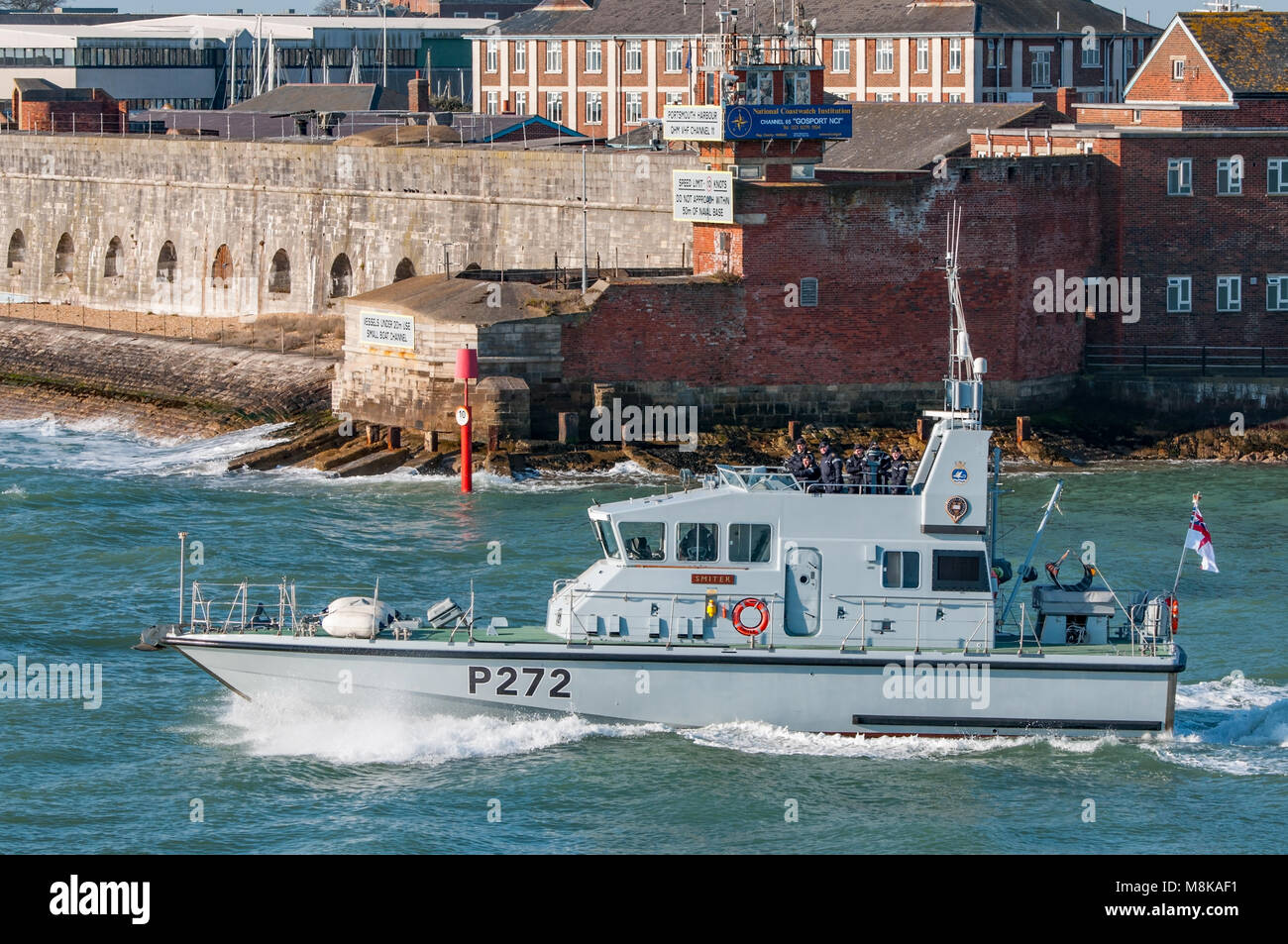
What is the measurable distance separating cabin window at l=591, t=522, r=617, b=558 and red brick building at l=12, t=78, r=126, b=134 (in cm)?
6116

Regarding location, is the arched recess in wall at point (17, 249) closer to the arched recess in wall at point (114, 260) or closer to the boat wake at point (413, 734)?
the arched recess in wall at point (114, 260)

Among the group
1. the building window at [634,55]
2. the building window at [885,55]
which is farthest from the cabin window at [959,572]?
the building window at [634,55]

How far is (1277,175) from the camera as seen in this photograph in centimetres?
4834

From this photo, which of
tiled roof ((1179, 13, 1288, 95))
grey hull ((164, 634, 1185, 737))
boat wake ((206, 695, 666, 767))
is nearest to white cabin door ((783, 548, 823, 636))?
grey hull ((164, 634, 1185, 737))

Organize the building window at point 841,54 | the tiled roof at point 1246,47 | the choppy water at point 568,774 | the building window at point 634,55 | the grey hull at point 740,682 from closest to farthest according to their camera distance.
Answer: the choppy water at point 568,774
the grey hull at point 740,682
the tiled roof at point 1246,47
the building window at point 841,54
the building window at point 634,55

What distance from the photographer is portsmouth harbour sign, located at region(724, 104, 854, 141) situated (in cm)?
4547

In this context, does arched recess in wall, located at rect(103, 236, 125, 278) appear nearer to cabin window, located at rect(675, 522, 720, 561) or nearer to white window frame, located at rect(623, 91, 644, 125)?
white window frame, located at rect(623, 91, 644, 125)

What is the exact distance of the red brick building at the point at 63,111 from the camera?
84.4 m

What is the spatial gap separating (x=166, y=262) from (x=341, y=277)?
35.2 ft

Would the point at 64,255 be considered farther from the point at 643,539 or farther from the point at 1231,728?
the point at 1231,728

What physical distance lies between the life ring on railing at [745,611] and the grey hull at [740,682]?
42 centimetres

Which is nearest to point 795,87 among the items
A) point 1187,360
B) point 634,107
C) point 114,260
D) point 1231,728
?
point 1187,360

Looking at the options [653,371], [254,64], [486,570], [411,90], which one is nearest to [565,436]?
[653,371]

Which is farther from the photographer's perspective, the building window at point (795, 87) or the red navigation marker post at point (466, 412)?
the building window at point (795, 87)
